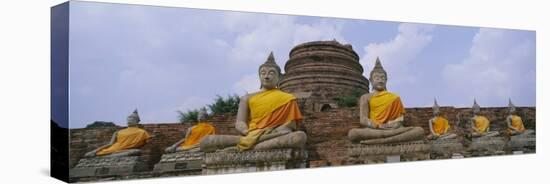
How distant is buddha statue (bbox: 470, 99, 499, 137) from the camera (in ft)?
40.6

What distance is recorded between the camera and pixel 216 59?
975 centimetres

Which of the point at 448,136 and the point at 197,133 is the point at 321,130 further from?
the point at 448,136

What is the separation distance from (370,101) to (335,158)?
1108 millimetres

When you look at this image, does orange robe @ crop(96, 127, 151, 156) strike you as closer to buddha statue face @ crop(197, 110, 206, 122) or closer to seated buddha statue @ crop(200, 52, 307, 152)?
buddha statue face @ crop(197, 110, 206, 122)

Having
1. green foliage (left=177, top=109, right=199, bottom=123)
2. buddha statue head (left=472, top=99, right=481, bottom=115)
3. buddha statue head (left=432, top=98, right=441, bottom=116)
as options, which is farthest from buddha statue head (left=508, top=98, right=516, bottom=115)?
green foliage (left=177, top=109, right=199, bottom=123)

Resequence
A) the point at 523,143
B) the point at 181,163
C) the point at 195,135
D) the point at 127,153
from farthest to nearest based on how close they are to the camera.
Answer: the point at 523,143 → the point at 195,135 → the point at 181,163 → the point at 127,153

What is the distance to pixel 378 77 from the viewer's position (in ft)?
36.8

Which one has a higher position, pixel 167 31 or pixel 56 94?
pixel 167 31

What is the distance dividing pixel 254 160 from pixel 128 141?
6.18 feet

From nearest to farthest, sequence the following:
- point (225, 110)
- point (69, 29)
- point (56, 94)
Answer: point (69, 29), point (56, 94), point (225, 110)

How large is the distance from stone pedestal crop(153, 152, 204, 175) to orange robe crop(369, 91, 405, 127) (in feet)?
9.93

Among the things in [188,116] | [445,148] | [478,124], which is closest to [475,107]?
[478,124]

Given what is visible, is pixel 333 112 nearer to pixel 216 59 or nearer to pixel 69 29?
pixel 216 59

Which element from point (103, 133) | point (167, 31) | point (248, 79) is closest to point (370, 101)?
point (248, 79)
